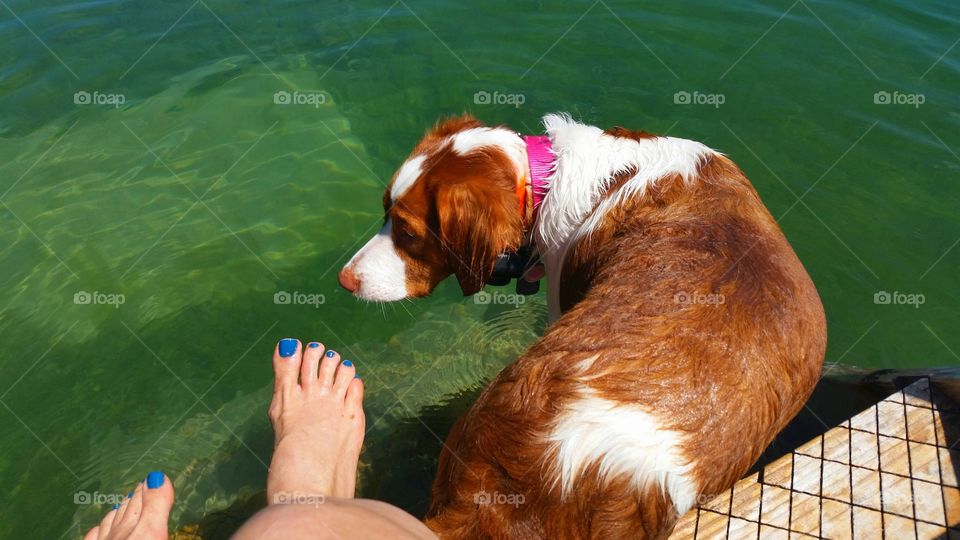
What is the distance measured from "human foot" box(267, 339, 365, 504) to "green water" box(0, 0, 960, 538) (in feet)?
1.65

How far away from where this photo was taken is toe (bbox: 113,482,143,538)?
9.68 ft

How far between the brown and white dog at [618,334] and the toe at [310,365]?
990 mm

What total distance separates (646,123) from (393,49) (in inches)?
100

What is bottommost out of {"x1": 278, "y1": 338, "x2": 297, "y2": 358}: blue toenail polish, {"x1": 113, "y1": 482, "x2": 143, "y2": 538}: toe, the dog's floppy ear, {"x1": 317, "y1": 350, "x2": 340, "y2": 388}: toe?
{"x1": 113, "y1": 482, "x2": 143, "y2": 538}: toe

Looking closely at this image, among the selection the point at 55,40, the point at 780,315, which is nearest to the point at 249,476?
the point at 780,315

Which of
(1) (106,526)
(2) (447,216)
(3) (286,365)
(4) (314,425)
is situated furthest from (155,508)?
(2) (447,216)

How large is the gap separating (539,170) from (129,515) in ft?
7.86

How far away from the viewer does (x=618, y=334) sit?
2.12 metres

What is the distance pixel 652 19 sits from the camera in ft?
22.7

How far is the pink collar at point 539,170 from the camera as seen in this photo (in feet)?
10.1

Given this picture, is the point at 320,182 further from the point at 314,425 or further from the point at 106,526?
the point at 106,526

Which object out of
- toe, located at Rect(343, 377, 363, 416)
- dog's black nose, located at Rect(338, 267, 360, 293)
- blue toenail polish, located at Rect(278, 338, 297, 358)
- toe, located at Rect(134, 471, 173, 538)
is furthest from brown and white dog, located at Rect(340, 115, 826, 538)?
toe, located at Rect(134, 471, 173, 538)

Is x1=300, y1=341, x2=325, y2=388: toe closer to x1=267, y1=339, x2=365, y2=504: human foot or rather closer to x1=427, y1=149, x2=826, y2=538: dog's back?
x1=267, y1=339, x2=365, y2=504: human foot

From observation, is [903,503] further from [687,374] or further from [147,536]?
[147,536]
